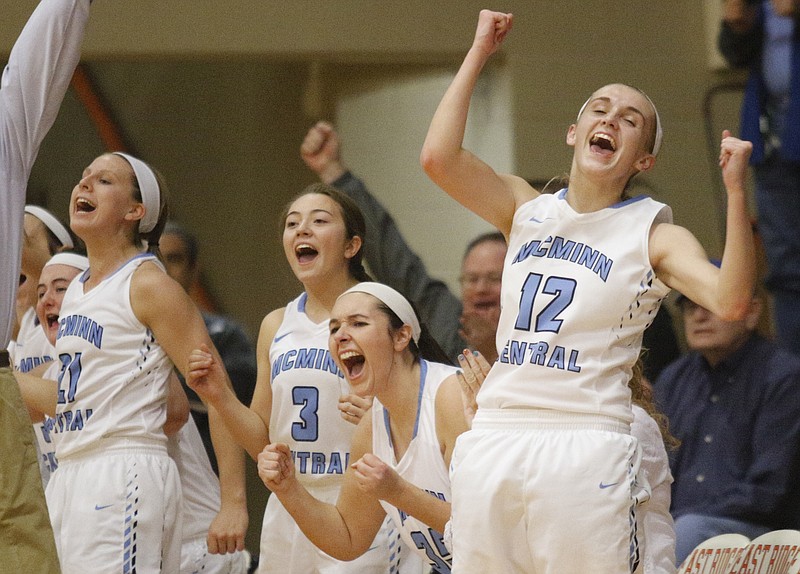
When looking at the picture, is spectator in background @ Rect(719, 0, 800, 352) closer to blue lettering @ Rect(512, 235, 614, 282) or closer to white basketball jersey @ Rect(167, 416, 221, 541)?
white basketball jersey @ Rect(167, 416, 221, 541)

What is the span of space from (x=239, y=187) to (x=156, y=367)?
222 inches

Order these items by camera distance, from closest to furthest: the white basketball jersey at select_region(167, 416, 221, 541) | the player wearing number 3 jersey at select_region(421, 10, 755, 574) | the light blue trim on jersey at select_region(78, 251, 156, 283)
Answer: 1. the player wearing number 3 jersey at select_region(421, 10, 755, 574)
2. the light blue trim on jersey at select_region(78, 251, 156, 283)
3. the white basketball jersey at select_region(167, 416, 221, 541)

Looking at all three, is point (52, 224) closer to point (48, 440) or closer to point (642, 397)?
point (48, 440)

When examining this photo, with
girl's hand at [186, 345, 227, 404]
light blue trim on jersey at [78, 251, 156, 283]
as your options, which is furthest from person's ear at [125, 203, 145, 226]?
girl's hand at [186, 345, 227, 404]

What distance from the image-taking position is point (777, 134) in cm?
650

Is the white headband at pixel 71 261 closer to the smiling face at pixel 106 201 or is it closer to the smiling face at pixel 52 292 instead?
the smiling face at pixel 52 292

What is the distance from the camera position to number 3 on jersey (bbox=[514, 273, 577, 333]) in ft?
10.6

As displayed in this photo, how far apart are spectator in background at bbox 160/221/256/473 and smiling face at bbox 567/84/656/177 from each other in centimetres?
283

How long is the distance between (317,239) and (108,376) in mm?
838

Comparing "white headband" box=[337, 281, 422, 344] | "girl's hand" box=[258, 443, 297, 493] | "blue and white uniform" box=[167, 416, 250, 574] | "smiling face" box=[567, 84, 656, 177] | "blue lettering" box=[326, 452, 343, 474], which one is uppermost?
"smiling face" box=[567, 84, 656, 177]

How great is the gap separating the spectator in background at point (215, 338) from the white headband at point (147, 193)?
52.9 inches

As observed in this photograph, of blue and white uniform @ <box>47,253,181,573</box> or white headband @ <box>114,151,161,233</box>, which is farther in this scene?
white headband @ <box>114,151,161,233</box>

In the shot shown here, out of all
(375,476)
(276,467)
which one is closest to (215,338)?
(276,467)

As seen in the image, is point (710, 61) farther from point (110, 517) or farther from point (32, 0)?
point (110, 517)
